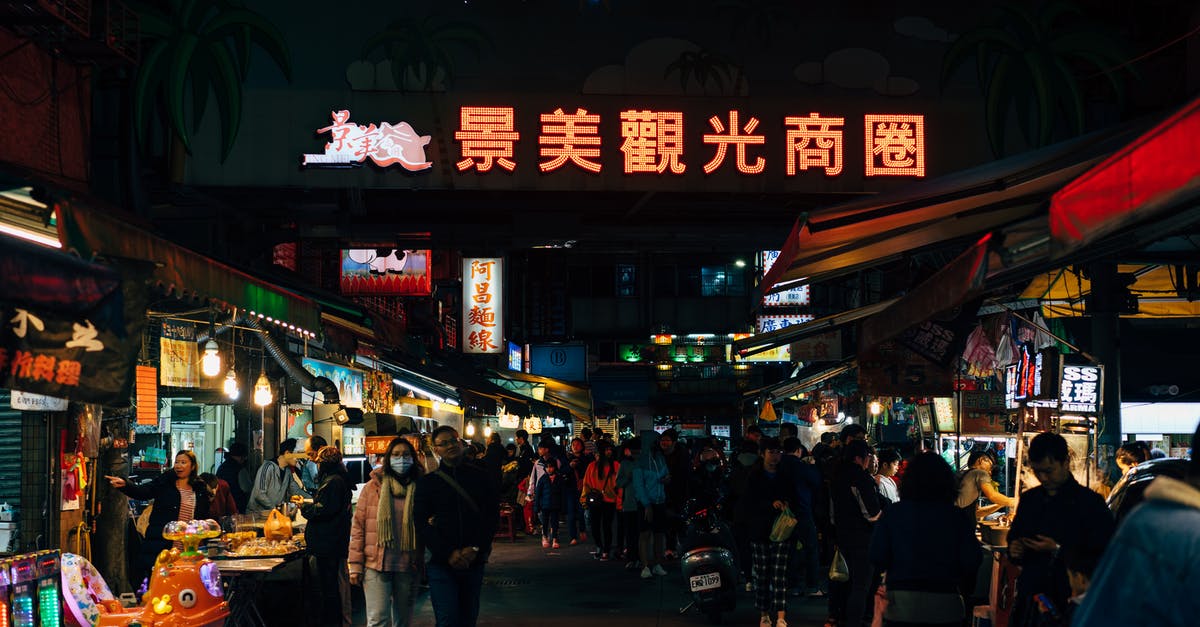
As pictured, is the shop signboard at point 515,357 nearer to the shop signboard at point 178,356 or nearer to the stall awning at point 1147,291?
the stall awning at point 1147,291

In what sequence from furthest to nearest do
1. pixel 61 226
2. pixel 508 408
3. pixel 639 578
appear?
pixel 508 408
pixel 639 578
pixel 61 226

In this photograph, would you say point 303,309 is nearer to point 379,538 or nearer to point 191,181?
point 379,538

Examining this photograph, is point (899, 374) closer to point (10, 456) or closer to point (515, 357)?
point (10, 456)

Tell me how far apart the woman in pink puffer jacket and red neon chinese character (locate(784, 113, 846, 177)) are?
8726 mm

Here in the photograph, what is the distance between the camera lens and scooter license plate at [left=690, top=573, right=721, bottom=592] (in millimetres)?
13844

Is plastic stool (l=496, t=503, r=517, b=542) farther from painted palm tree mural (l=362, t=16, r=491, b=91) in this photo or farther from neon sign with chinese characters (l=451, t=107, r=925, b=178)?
painted palm tree mural (l=362, t=16, r=491, b=91)

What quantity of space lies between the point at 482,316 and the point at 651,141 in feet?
24.4

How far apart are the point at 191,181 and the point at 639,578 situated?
870 centimetres

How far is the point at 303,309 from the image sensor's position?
39.0 feet

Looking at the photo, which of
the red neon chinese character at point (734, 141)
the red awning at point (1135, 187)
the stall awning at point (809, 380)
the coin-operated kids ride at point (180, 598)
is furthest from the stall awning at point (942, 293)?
the stall awning at point (809, 380)

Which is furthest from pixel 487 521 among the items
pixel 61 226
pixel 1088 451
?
pixel 1088 451

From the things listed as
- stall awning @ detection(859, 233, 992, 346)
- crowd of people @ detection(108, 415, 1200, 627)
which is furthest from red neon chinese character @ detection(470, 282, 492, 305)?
stall awning @ detection(859, 233, 992, 346)

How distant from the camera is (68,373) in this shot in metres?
6.62

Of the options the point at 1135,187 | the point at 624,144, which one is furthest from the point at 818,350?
the point at 1135,187
